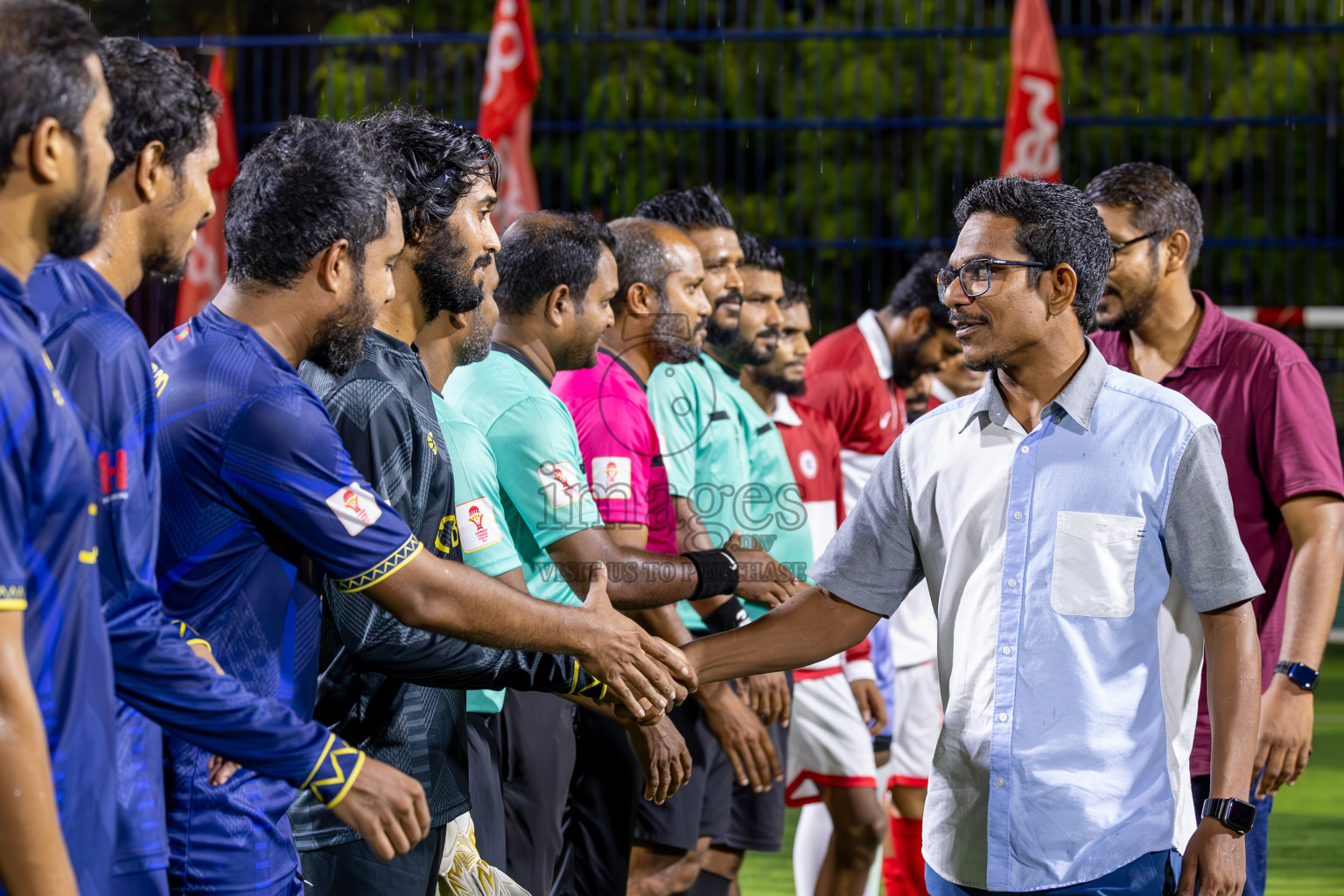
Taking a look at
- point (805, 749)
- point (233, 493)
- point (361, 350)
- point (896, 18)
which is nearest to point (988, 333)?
point (361, 350)

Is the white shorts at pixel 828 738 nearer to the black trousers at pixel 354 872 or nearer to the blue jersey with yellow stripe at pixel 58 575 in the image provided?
the black trousers at pixel 354 872

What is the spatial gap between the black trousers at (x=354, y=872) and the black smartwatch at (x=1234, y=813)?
1.44 meters

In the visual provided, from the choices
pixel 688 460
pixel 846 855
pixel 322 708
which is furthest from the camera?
pixel 846 855

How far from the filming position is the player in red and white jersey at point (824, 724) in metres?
4.87

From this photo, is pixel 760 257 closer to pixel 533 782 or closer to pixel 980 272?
pixel 533 782

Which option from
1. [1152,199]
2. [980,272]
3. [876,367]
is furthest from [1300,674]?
[876,367]

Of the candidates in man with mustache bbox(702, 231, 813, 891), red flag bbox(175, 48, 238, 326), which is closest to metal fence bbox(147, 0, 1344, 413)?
red flag bbox(175, 48, 238, 326)

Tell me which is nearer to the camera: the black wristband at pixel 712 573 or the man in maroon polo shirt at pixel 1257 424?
the man in maroon polo shirt at pixel 1257 424

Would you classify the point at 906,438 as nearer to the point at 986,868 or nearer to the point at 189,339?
the point at 986,868

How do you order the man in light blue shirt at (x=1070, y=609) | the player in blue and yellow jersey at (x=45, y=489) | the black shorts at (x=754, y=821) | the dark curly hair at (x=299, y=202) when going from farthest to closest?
the black shorts at (x=754, y=821), the man in light blue shirt at (x=1070, y=609), the dark curly hair at (x=299, y=202), the player in blue and yellow jersey at (x=45, y=489)

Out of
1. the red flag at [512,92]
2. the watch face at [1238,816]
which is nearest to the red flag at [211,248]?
the red flag at [512,92]

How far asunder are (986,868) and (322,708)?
4.01ft

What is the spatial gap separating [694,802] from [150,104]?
2.79 m

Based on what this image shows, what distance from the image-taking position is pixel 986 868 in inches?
98.0
